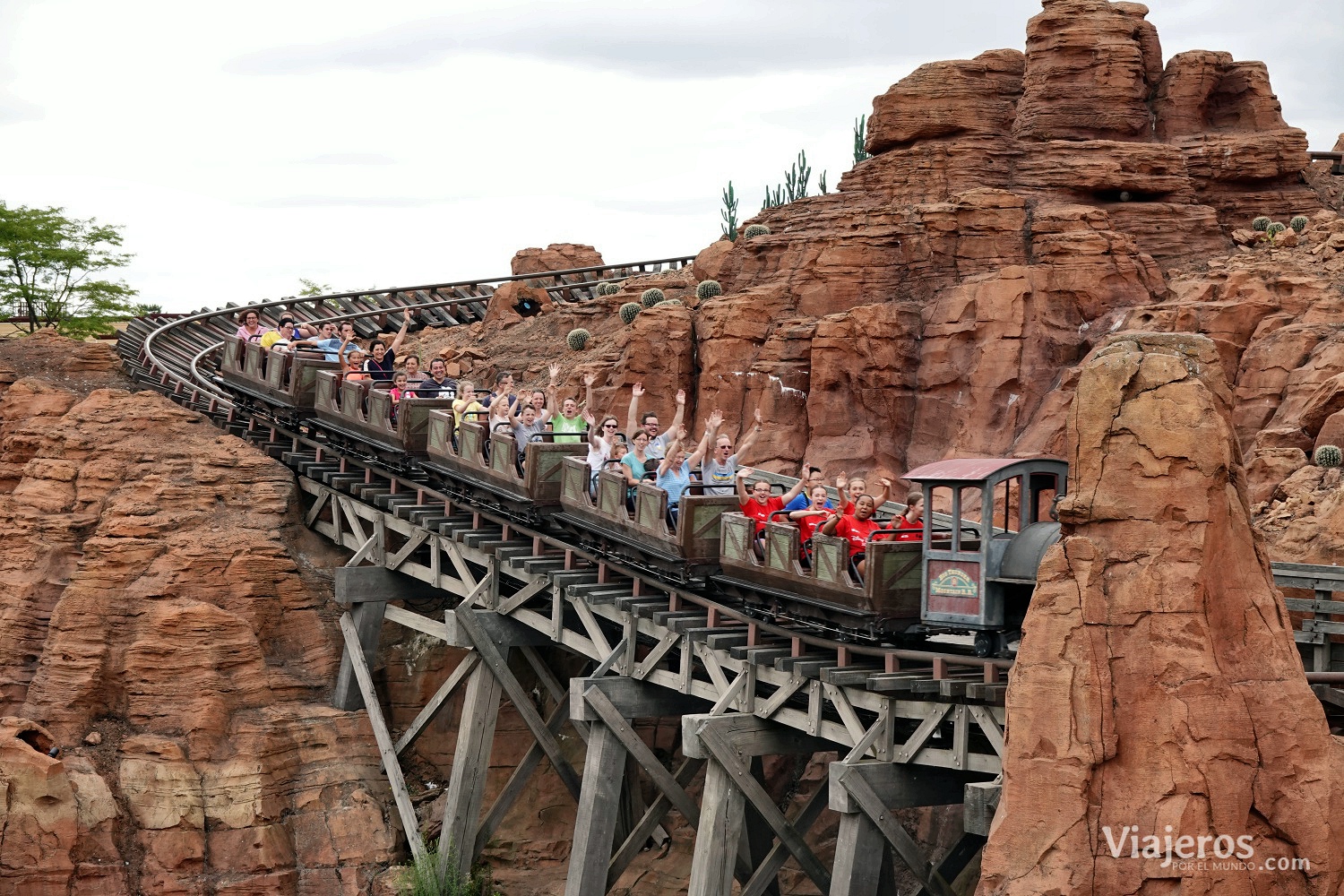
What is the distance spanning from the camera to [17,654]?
23766mm

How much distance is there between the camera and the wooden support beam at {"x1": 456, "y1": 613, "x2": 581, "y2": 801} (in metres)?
21.9

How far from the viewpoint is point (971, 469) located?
1529 centimetres

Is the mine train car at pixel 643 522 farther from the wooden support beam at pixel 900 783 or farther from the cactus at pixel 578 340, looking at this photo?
the cactus at pixel 578 340

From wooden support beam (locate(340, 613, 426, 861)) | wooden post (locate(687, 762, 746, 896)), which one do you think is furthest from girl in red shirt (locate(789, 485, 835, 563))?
wooden support beam (locate(340, 613, 426, 861))

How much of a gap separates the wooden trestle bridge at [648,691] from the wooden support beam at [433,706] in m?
0.03

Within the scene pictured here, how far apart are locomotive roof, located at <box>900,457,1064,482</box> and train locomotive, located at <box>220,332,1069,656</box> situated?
0.05ft

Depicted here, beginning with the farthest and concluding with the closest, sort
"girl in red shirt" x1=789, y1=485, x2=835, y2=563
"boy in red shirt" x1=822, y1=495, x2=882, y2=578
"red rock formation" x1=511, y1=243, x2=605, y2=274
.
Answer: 1. "red rock formation" x1=511, y1=243, x2=605, y2=274
2. "girl in red shirt" x1=789, y1=485, x2=835, y2=563
3. "boy in red shirt" x1=822, y1=495, x2=882, y2=578

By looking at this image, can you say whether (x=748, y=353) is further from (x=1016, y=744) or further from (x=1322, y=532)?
(x=1016, y=744)

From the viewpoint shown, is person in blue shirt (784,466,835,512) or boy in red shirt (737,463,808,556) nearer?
person in blue shirt (784,466,835,512)

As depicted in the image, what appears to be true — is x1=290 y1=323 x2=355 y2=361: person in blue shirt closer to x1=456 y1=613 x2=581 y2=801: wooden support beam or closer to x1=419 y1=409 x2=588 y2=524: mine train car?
x1=419 y1=409 x2=588 y2=524: mine train car

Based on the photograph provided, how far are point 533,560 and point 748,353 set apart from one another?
994cm

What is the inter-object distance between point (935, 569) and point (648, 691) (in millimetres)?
5420

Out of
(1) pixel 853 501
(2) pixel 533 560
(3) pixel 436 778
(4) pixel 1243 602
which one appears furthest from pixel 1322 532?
(3) pixel 436 778

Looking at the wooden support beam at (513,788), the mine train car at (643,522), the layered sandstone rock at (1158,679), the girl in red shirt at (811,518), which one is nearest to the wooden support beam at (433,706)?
A: the wooden support beam at (513,788)
